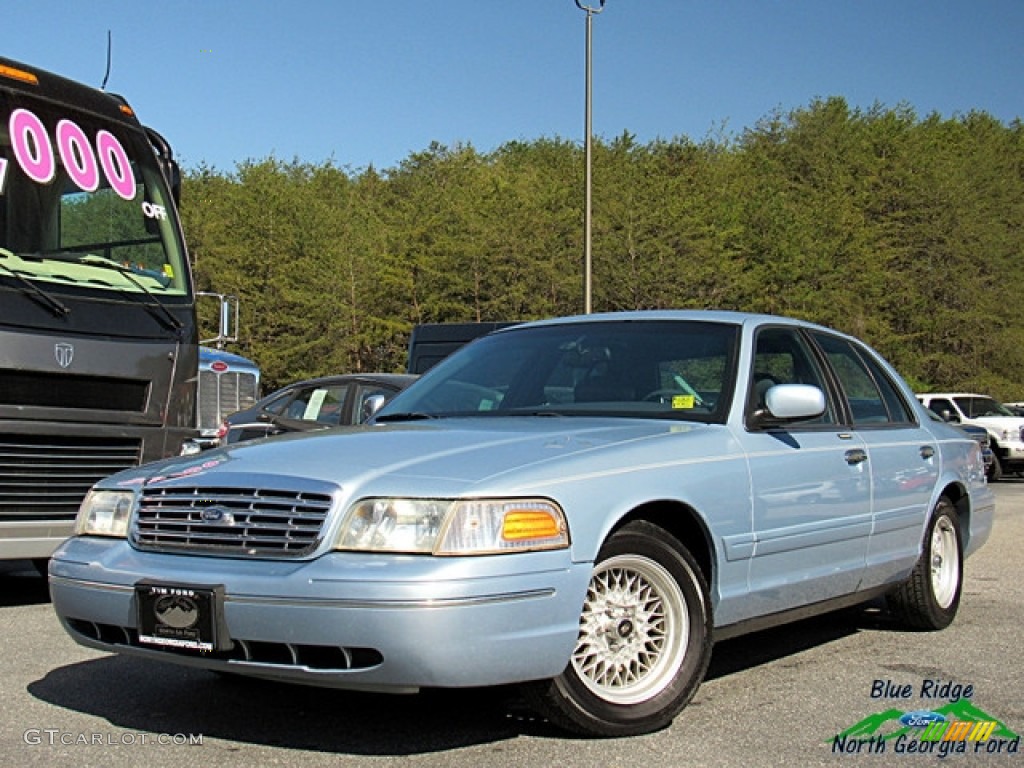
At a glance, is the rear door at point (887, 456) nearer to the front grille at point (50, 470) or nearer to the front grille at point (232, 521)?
the front grille at point (232, 521)

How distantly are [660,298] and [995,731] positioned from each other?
4332 cm

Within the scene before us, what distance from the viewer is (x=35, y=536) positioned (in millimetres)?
6918

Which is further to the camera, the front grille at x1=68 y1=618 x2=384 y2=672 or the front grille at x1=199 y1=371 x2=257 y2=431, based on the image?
the front grille at x1=199 y1=371 x2=257 y2=431

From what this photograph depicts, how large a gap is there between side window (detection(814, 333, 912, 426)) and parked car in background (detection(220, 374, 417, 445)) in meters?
6.08

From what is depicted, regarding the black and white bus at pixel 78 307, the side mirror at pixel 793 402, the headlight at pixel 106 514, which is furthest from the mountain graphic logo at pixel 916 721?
the black and white bus at pixel 78 307

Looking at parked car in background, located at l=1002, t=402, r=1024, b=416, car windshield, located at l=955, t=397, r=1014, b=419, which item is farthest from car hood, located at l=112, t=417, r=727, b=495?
parked car in background, located at l=1002, t=402, r=1024, b=416

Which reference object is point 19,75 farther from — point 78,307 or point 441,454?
point 441,454

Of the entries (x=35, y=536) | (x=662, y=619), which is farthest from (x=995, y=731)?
(x=35, y=536)

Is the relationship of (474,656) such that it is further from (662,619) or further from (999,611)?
(999,611)

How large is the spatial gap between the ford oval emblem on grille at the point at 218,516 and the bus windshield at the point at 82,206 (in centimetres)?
362

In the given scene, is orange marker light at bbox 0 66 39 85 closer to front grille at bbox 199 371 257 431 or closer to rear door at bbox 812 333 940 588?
rear door at bbox 812 333 940 588

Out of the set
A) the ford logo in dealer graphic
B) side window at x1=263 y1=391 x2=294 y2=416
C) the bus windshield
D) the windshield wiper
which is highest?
the bus windshield

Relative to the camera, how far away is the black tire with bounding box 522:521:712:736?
13.4ft

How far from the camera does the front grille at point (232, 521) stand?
389 cm
